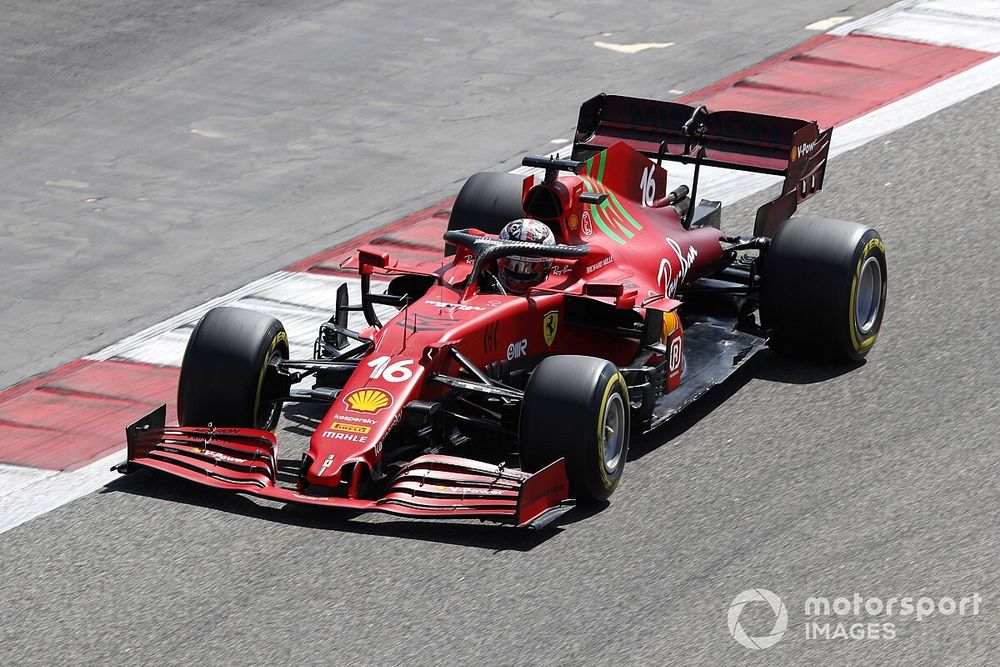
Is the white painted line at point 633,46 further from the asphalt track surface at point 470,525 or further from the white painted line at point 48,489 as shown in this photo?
the white painted line at point 48,489

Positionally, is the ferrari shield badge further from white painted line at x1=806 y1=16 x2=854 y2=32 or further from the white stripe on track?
white painted line at x1=806 y1=16 x2=854 y2=32

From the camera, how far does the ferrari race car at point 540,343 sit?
8.62m

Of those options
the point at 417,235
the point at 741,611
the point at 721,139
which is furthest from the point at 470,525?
the point at 417,235

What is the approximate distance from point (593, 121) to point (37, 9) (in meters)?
9.62

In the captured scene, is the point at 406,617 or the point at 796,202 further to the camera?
the point at 796,202

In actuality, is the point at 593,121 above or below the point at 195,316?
above

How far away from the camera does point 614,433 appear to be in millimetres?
9008

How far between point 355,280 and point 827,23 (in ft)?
24.1

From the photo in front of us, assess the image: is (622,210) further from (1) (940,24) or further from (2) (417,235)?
(1) (940,24)

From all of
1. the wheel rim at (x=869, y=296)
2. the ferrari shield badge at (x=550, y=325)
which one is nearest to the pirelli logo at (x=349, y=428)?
the ferrari shield badge at (x=550, y=325)

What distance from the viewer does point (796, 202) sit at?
11914 mm

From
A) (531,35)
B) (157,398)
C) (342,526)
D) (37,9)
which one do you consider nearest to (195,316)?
(157,398)

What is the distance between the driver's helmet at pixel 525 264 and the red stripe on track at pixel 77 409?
8.30 feet

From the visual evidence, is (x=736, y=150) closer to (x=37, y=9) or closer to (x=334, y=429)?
(x=334, y=429)
